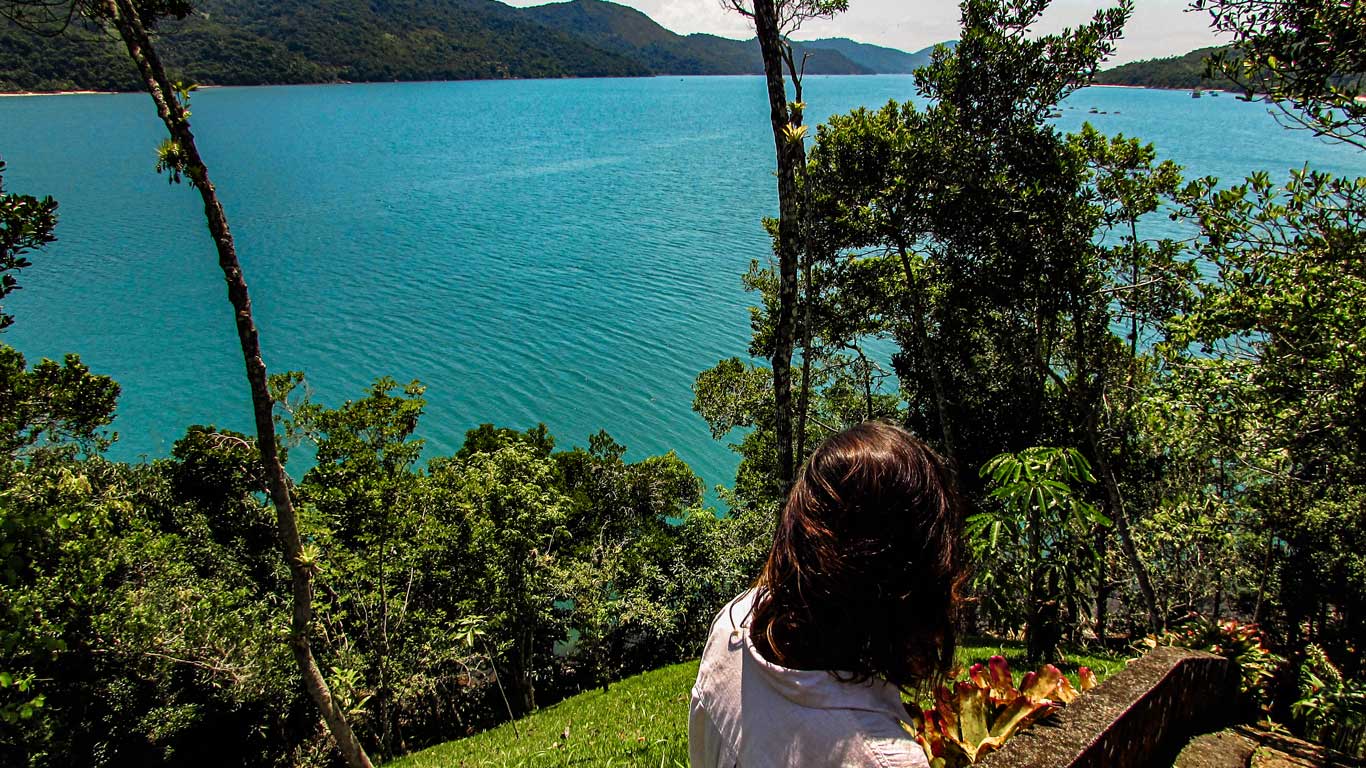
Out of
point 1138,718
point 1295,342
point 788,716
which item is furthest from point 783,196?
point 788,716

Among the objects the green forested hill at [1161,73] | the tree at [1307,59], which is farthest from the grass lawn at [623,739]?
the green forested hill at [1161,73]

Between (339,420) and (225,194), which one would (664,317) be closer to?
(339,420)

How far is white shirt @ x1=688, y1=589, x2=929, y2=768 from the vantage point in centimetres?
142

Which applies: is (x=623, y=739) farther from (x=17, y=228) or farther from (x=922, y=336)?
(x=922, y=336)

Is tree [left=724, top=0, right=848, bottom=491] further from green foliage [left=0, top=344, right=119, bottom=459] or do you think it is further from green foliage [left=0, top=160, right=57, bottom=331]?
green foliage [left=0, top=344, right=119, bottom=459]

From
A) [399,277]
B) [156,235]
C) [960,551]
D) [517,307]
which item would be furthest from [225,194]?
[960,551]

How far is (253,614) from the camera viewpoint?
15477mm

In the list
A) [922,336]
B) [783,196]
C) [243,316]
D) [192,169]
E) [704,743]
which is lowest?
[922,336]

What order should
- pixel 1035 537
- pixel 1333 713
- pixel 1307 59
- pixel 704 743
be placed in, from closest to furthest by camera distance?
pixel 704 743
pixel 1333 713
pixel 1035 537
pixel 1307 59

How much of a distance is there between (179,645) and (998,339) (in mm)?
18831

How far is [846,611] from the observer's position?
1.55 metres

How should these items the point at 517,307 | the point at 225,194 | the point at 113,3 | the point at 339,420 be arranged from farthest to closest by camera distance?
the point at 225,194 → the point at 517,307 → the point at 339,420 → the point at 113,3

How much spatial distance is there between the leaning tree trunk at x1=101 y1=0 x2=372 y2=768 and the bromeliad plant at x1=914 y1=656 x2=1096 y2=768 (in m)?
6.90

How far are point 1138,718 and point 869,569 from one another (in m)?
2.63
